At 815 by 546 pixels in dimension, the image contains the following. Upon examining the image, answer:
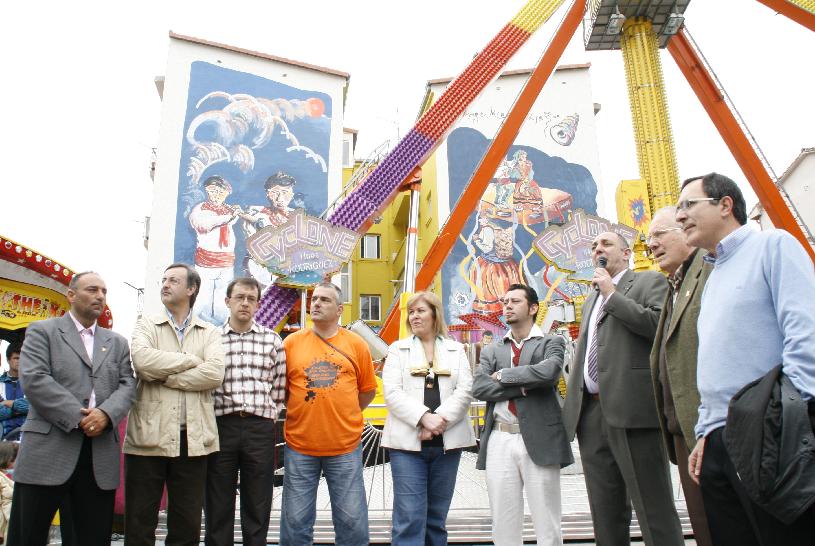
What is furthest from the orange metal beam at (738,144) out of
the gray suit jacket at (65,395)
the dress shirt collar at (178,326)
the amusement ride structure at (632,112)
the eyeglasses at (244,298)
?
the gray suit jacket at (65,395)

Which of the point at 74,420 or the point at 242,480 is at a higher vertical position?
the point at 74,420

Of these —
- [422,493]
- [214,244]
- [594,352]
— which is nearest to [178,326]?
[422,493]

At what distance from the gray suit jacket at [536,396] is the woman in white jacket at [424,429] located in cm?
15

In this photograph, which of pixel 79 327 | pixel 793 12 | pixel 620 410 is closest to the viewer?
pixel 620 410

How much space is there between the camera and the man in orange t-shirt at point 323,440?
3492 mm

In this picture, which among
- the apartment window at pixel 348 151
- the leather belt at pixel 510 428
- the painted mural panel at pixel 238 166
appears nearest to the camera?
the leather belt at pixel 510 428

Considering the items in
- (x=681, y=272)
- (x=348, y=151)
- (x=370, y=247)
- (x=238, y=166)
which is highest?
(x=348, y=151)

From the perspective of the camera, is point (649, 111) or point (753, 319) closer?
point (753, 319)

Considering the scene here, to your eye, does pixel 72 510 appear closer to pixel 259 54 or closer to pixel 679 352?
pixel 679 352

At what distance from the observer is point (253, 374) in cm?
369

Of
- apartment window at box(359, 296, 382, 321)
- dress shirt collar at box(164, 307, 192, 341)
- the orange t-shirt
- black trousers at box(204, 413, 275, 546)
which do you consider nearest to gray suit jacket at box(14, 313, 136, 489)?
dress shirt collar at box(164, 307, 192, 341)

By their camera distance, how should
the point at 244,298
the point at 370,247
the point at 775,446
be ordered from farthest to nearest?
the point at 370,247
the point at 244,298
the point at 775,446

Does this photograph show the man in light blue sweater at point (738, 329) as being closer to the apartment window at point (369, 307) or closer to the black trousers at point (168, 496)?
the black trousers at point (168, 496)

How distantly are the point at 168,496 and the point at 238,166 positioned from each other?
17.8 metres
